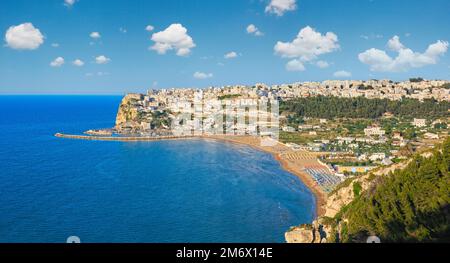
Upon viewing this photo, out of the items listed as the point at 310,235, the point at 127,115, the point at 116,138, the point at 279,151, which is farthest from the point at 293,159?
the point at 127,115

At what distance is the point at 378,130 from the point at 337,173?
7605mm

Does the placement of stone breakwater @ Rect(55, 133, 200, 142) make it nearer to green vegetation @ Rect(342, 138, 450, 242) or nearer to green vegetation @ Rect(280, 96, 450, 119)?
green vegetation @ Rect(280, 96, 450, 119)

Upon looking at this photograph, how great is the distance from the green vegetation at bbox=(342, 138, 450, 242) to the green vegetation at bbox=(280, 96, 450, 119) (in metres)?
17.7

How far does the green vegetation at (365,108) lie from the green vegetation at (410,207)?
17696 mm

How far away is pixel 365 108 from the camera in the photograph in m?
23.0

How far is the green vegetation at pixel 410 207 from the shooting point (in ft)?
11.9

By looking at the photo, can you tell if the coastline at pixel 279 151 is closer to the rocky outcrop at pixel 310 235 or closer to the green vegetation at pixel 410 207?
the rocky outcrop at pixel 310 235

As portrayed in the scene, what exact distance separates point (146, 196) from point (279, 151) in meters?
7.57

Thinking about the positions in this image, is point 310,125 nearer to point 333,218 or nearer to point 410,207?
point 333,218

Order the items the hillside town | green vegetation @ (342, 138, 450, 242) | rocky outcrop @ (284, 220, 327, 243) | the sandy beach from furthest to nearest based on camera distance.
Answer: the hillside town, the sandy beach, rocky outcrop @ (284, 220, 327, 243), green vegetation @ (342, 138, 450, 242)

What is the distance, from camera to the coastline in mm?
9797

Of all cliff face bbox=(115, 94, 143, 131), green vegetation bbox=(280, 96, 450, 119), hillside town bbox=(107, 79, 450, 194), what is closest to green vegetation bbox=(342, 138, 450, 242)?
hillside town bbox=(107, 79, 450, 194)

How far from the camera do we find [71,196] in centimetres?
977

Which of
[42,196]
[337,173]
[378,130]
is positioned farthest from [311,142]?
[42,196]
